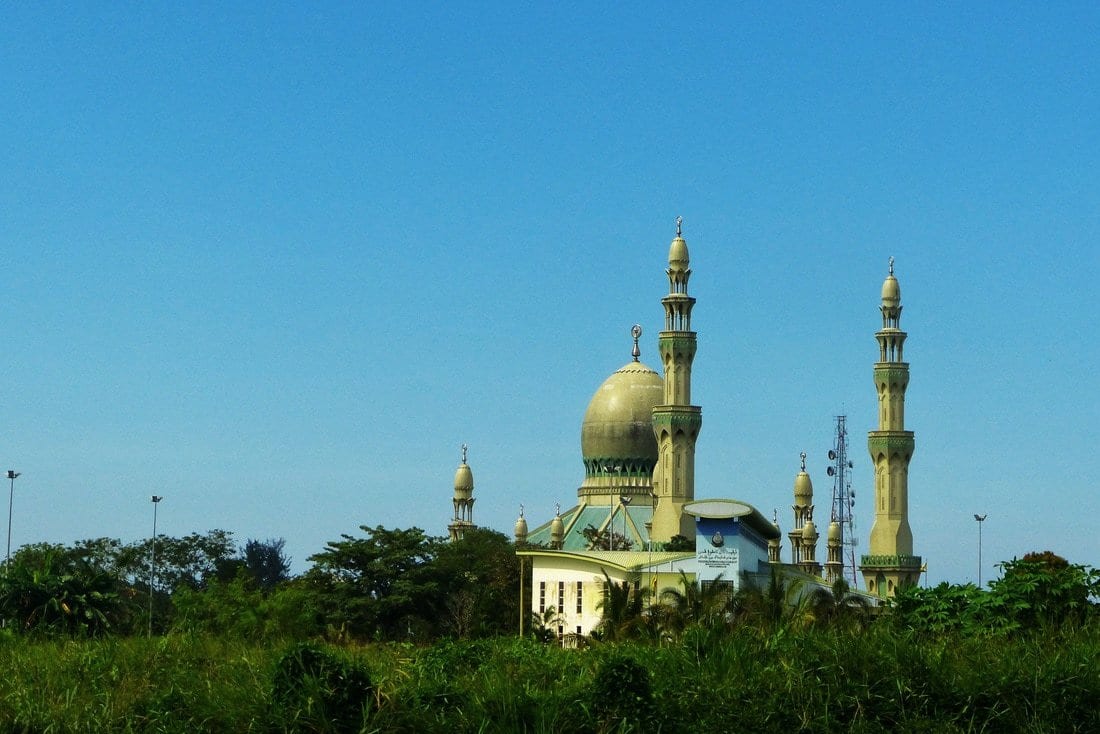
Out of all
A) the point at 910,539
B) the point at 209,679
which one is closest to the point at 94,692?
the point at 209,679

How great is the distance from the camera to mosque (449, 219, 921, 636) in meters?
74.8

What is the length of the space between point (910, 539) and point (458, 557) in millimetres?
26055

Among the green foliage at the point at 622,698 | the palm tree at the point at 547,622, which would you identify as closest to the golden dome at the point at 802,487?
the palm tree at the point at 547,622

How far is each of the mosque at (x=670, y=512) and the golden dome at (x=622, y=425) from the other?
88mm

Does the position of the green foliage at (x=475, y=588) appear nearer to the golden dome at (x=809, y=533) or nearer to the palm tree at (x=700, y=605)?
the palm tree at (x=700, y=605)

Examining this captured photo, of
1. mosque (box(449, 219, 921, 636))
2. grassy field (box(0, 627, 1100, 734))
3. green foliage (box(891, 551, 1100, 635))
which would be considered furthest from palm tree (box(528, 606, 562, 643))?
grassy field (box(0, 627, 1100, 734))

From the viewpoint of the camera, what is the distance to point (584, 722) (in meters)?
29.5

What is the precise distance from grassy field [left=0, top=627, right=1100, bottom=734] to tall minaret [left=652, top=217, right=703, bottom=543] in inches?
2386

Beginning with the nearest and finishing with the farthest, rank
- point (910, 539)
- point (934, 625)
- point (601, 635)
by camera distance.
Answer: point (934, 625) < point (601, 635) < point (910, 539)

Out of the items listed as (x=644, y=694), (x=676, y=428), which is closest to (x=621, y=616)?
(x=644, y=694)

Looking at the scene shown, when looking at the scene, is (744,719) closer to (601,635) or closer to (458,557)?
(601,635)

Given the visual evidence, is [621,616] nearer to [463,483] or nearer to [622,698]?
[622,698]

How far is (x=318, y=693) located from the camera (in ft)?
95.4

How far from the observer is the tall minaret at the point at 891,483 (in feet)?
323
